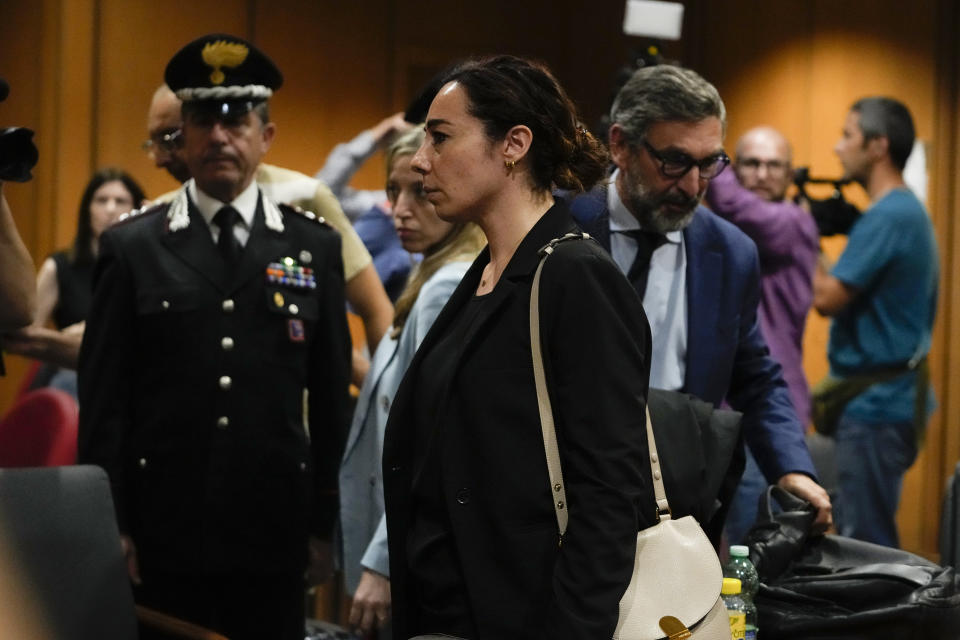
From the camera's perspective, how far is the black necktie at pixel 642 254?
2529 millimetres

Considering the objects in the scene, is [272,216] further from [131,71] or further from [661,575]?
[131,71]

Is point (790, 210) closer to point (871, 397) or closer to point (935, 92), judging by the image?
point (871, 397)

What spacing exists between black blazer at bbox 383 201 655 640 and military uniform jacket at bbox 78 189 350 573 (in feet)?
3.40

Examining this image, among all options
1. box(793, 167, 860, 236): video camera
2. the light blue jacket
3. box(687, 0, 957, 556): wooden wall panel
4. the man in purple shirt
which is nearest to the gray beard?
the light blue jacket

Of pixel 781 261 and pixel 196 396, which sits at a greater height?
pixel 781 261

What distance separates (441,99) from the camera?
1856mm

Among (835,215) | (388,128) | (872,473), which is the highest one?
(388,128)

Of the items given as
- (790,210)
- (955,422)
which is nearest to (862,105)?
(790,210)

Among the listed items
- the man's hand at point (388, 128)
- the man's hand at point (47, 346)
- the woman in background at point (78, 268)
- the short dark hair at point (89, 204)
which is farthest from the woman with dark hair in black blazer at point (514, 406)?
the short dark hair at point (89, 204)

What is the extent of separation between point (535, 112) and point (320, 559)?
1.37m

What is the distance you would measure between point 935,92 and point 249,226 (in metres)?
4.25

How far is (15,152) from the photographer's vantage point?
2.16 meters

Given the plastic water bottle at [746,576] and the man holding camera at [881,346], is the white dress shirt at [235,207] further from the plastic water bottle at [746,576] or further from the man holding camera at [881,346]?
the man holding camera at [881,346]

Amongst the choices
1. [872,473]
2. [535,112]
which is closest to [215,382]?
[535,112]
